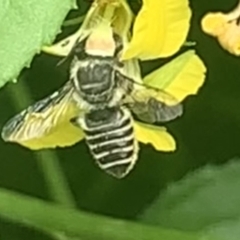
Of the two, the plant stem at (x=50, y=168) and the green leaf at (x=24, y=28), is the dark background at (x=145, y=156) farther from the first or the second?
the green leaf at (x=24, y=28)

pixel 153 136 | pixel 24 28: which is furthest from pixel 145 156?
pixel 24 28

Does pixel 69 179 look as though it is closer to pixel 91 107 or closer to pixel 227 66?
pixel 227 66

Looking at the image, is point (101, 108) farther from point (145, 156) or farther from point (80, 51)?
point (145, 156)

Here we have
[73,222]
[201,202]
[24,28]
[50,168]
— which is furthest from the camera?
[50,168]

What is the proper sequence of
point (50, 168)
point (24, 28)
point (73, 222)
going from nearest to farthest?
point (24, 28)
point (73, 222)
point (50, 168)

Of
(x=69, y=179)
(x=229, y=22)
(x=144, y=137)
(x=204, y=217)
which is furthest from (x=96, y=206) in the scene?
(x=229, y=22)

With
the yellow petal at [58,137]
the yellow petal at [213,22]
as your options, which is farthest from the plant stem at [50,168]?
the yellow petal at [213,22]
